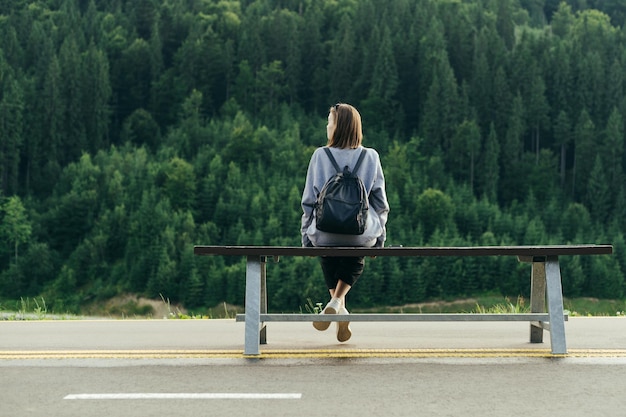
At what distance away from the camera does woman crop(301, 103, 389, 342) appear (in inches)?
253

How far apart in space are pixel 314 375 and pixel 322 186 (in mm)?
1490

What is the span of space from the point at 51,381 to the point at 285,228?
11843 cm

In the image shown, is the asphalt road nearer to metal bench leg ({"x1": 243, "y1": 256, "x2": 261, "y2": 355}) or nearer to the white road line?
the white road line

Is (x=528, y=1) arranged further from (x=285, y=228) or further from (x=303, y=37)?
(x=285, y=228)

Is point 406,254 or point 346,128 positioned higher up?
point 346,128

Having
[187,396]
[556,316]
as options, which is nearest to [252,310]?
[187,396]

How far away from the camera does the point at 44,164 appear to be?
133m

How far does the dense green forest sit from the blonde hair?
3802 inches

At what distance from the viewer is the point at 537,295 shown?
6.81 meters

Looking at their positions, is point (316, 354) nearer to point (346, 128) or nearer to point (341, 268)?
point (341, 268)

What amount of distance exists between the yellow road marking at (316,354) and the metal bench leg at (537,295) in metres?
0.45

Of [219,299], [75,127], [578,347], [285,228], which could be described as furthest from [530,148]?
[578,347]

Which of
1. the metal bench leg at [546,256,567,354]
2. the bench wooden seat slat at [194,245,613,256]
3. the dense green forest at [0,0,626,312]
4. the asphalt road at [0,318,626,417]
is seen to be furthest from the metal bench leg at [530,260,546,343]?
the dense green forest at [0,0,626,312]

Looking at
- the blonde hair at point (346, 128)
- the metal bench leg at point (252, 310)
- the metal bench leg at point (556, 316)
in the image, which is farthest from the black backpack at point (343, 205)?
the metal bench leg at point (556, 316)
